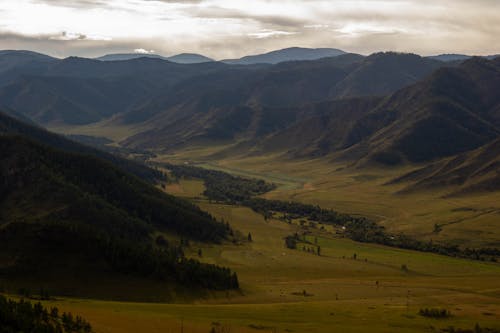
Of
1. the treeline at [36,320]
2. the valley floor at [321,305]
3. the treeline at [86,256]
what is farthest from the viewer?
the treeline at [86,256]

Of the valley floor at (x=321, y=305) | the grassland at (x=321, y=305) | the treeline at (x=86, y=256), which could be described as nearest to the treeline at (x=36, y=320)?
the grassland at (x=321, y=305)

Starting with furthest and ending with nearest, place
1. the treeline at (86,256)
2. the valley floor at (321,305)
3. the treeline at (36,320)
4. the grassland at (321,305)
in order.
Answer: the treeline at (86,256) < the grassland at (321,305) < the valley floor at (321,305) < the treeline at (36,320)

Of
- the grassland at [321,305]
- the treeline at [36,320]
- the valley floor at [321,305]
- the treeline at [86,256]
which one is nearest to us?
the treeline at [36,320]

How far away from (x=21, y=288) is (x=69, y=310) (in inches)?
1179

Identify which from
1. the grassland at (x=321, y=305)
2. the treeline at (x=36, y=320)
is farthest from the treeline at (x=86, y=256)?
the treeline at (x=36, y=320)

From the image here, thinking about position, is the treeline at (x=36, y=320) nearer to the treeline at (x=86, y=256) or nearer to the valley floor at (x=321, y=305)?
the valley floor at (x=321, y=305)

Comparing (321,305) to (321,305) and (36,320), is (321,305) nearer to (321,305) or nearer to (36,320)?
(321,305)

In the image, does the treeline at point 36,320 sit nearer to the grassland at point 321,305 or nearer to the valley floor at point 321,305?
the grassland at point 321,305

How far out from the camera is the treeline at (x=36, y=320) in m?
80.5

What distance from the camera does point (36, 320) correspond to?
277ft

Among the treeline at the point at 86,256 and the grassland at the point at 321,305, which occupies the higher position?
the treeline at the point at 86,256

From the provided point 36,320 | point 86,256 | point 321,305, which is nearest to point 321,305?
point 321,305

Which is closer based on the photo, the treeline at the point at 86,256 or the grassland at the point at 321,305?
the grassland at the point at 321,305

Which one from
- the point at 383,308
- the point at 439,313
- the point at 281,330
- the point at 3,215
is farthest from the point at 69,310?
the point at 3,215
